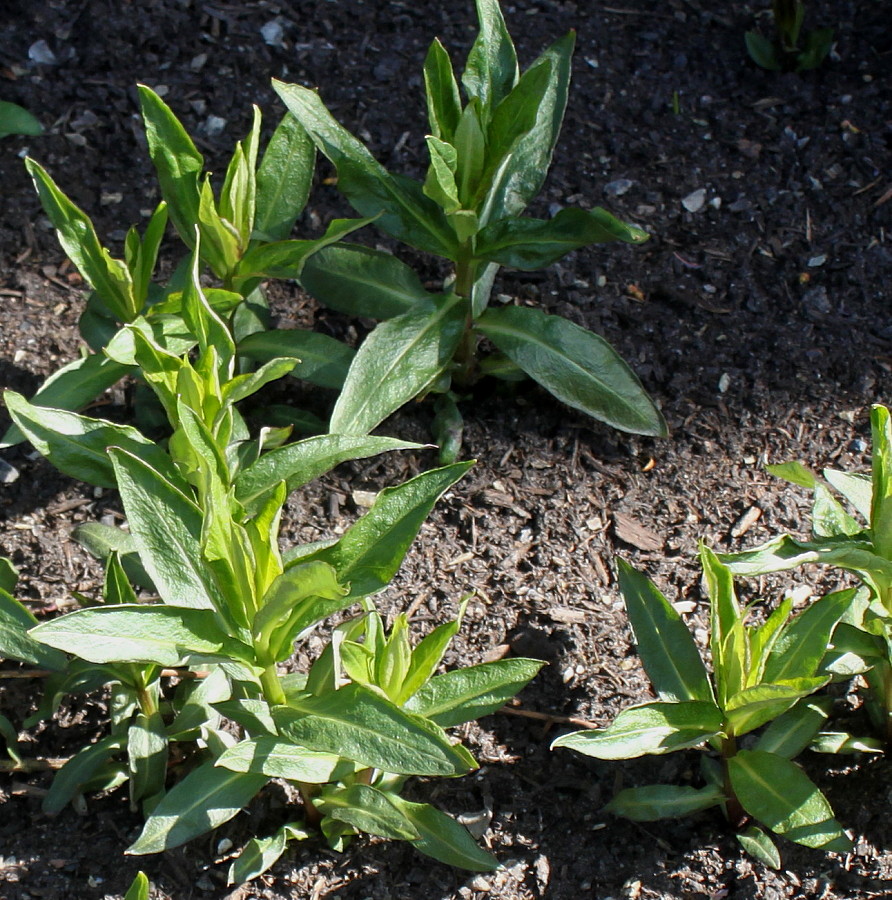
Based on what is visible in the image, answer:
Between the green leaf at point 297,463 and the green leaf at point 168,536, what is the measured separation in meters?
0.30

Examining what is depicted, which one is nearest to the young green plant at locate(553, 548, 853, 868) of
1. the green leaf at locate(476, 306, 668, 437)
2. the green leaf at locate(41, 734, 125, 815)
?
the green leaf at locate(476, 306, 668, 437)

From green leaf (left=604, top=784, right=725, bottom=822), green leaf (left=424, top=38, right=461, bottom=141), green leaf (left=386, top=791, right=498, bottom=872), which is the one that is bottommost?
green leaf (left=604, top=784, right=725, bottom=822)

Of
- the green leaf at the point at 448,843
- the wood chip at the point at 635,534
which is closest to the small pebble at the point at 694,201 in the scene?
the wood chip at the point at 635,534

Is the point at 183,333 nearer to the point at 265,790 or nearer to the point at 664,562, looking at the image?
the point at 265,790

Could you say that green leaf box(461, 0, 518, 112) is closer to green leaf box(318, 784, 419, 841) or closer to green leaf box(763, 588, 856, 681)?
green leaf box(763, 588, 856, 681)

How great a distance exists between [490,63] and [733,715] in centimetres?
153

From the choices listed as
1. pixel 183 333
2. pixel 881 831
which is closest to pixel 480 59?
pixel 183 333

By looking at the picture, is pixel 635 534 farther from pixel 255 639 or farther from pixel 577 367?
pixel 255 639

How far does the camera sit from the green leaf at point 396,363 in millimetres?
2527

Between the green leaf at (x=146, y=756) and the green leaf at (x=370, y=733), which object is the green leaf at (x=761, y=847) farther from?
Answer: the green leaf at (x=146, y=756)

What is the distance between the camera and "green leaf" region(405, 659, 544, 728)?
80.6 inches

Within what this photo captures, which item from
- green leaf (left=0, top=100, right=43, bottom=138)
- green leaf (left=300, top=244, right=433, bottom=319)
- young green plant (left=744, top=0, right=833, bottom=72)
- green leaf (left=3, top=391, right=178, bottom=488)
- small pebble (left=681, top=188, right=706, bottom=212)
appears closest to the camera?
green leaf (left=3, top=391, right=178, bottom=488)

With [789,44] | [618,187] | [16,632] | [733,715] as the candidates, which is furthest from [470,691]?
[789,44]

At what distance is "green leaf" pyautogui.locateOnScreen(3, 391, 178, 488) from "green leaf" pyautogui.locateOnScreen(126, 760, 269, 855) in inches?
24.0
